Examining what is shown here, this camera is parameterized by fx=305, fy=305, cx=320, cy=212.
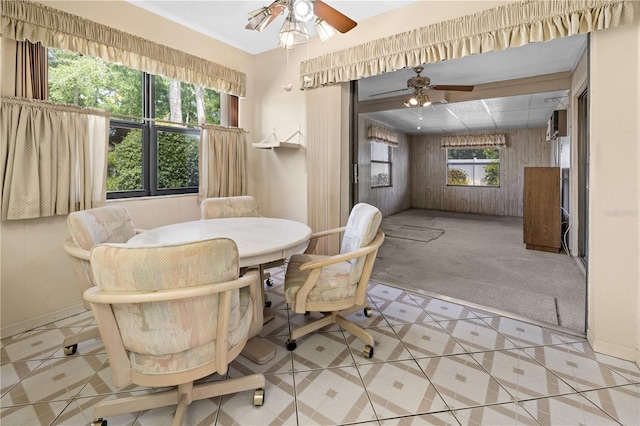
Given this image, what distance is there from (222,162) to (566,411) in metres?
3.38

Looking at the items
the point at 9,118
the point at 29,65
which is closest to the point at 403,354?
the point at 9,118

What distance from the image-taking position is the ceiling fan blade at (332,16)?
1.72 meters

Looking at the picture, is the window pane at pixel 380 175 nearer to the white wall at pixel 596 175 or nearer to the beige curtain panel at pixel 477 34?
the white wall at pixel 596 175

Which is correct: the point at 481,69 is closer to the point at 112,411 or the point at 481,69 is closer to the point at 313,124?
the point at 313,124

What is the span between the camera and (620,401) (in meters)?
1.49

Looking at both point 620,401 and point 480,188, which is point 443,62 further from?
point 480,188

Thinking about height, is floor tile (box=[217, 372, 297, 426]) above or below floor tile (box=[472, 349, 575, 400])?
below

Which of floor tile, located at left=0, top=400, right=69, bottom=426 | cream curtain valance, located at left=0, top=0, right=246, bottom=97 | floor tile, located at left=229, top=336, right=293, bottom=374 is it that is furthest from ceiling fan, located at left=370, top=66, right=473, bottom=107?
floor tile, located at left=0, top=400, right=69, bottom=426

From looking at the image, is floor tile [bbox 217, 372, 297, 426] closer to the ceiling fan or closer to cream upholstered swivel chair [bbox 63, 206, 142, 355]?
cream upholstered swivel chair [bbox 63, 206, 142, 355]

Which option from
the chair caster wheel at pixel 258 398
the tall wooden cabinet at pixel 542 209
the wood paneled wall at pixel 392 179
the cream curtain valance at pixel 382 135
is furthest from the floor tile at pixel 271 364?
the cream curtain valance at pixel 382 135

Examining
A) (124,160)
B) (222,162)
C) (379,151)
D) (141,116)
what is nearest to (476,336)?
(222,162)

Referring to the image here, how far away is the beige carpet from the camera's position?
263 centimetres

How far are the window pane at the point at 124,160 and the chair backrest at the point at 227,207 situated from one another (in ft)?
2.42

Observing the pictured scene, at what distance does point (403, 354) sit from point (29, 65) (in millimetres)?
3256
